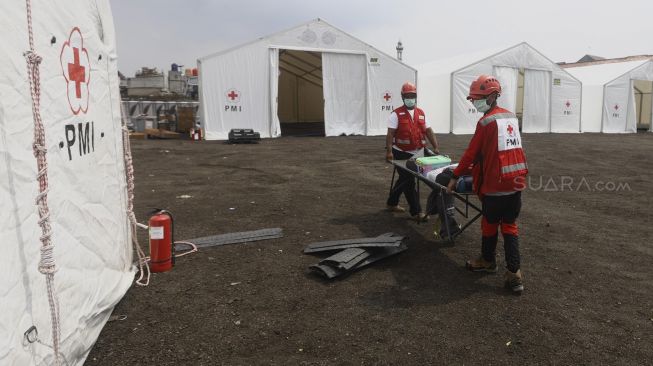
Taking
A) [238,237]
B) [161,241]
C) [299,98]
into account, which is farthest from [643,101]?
[161,241]

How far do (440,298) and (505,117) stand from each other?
1.69 m

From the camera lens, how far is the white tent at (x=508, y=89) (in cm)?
2227

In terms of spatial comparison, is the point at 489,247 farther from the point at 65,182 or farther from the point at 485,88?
the point at 65,182

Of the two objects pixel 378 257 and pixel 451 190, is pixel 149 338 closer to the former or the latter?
pixel 378 257

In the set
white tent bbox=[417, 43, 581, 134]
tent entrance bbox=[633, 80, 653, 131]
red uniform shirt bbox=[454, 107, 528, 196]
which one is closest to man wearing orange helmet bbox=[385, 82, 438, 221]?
red uniform shirt bbox=[454, 107, 528, 196]

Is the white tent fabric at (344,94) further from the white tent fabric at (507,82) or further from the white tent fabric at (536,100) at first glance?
the white tent fabric at (536,100)

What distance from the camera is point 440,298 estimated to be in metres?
3.87

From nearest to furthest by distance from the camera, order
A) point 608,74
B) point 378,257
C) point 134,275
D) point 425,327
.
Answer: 1. point 425,327
2. point 134,275
3. point 378,257
4. point 608,74

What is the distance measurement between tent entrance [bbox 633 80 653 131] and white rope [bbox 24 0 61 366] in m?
36.3

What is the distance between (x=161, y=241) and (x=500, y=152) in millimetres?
3247

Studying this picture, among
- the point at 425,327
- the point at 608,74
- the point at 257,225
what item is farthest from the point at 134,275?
the point at 608,74

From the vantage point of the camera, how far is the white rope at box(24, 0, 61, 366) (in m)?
2.25

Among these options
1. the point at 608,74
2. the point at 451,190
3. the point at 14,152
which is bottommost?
the point at 451,190

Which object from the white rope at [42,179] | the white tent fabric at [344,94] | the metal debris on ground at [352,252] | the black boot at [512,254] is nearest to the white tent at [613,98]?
the white tent fabric at [344,94]
